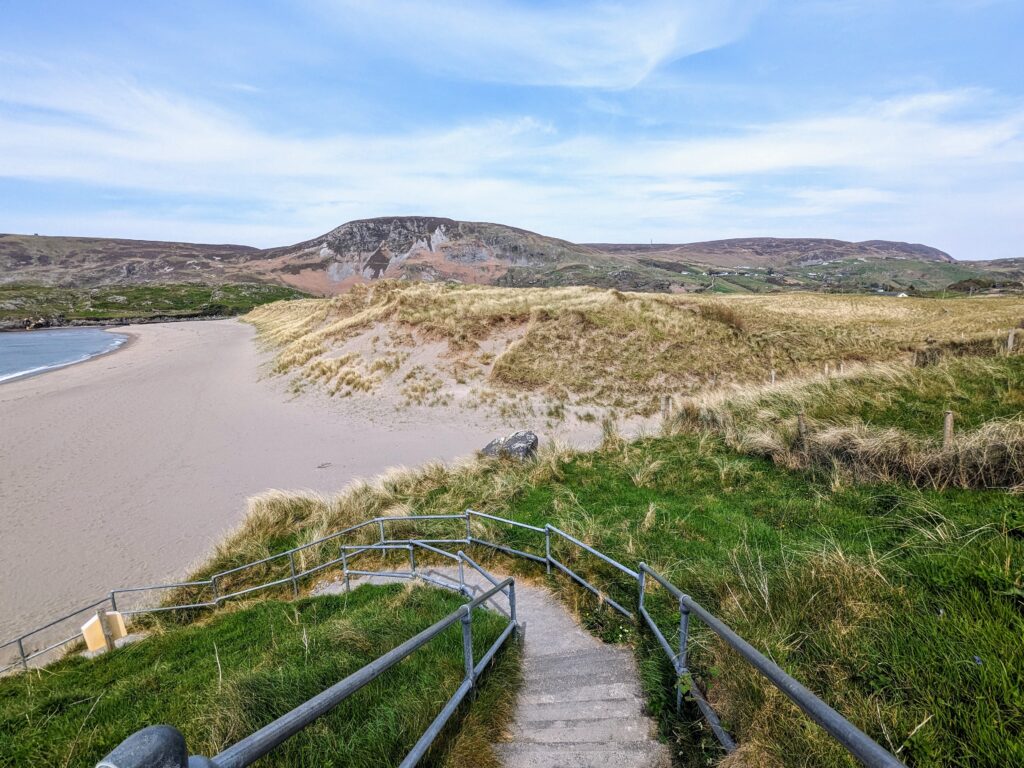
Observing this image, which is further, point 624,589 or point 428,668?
point 624,589

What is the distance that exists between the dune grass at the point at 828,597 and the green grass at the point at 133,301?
374ft

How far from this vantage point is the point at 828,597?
3904mm

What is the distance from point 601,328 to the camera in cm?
2770

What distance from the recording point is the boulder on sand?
13516 mm

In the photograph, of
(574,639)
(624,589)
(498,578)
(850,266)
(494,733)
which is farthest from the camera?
(850,266)

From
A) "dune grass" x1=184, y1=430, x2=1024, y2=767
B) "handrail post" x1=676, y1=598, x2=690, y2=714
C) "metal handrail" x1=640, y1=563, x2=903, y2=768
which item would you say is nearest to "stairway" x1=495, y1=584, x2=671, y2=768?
"dune grass" x1=184, y1=430, x2=1024, y2=767

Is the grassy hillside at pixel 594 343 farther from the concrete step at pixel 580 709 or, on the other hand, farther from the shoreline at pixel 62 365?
the shoreline at pixel 62 365

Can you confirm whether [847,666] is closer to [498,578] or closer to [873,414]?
[498,578]

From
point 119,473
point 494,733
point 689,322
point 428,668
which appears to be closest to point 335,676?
point 428,668

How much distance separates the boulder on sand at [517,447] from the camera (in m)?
13.5

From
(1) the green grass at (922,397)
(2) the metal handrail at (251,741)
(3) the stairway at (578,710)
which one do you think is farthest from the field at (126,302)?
(2) the metal handrail at (251,741)

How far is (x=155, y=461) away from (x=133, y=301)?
118938 mm

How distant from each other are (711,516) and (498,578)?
12.1ft

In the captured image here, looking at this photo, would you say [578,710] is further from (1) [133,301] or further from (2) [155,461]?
(1) [133,301]
